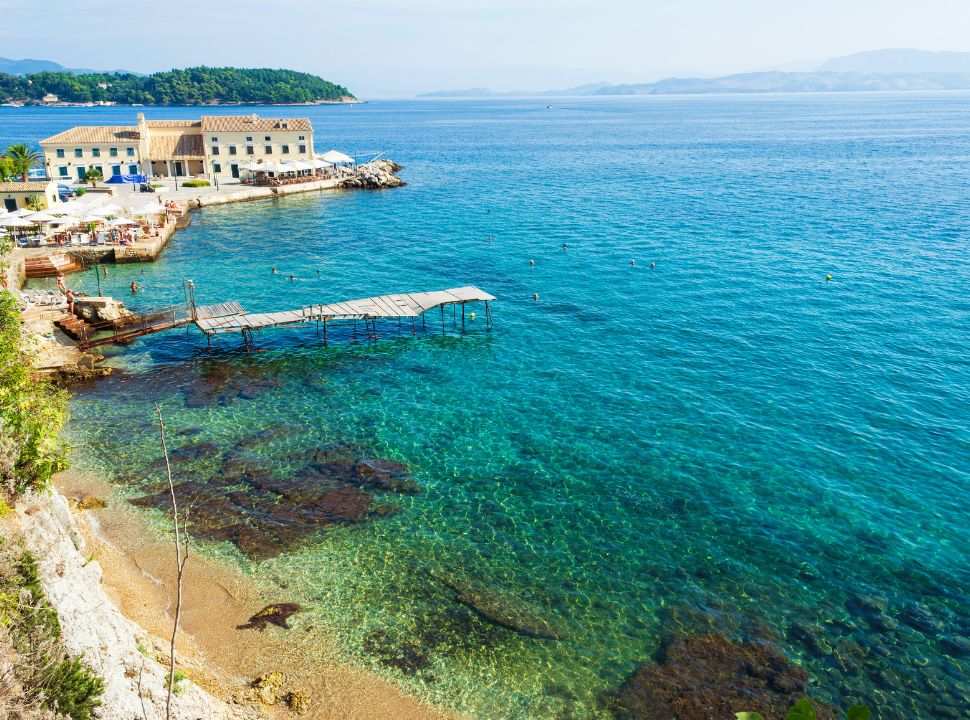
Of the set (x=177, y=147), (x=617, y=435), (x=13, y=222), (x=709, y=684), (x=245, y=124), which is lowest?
(x=709, y=684)

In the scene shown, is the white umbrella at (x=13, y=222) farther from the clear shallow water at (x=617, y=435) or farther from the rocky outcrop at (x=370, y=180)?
the rocky outcrop at (x=370, y=180)

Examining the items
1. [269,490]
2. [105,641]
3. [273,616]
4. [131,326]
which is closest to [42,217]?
[131,326]

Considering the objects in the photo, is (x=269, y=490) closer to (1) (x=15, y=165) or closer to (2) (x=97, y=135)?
(1) (x=15, y=165)

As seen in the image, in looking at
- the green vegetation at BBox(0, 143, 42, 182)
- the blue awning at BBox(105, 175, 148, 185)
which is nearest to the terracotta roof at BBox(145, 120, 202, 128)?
the blue awning at BBox(105, 175, 148, 185)

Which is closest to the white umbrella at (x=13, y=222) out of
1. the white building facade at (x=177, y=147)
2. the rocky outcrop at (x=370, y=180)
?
the white building facade at (x=177, y=147)

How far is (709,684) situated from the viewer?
18328 mm

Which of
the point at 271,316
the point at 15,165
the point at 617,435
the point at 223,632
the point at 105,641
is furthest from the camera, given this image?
the point at 15,165

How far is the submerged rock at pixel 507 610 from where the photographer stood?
20.2m

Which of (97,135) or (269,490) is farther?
(97,135)

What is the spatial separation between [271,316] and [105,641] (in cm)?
2708

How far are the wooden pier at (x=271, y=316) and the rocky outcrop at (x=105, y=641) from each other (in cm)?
2148

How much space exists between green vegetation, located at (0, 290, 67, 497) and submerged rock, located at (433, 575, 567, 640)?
12456 millimetres

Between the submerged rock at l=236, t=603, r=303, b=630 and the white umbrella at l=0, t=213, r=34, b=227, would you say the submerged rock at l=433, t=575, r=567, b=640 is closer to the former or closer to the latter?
the submerged rock at l=236, t=603, r=303, b=630

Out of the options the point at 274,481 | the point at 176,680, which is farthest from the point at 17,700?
the point at 274,481
